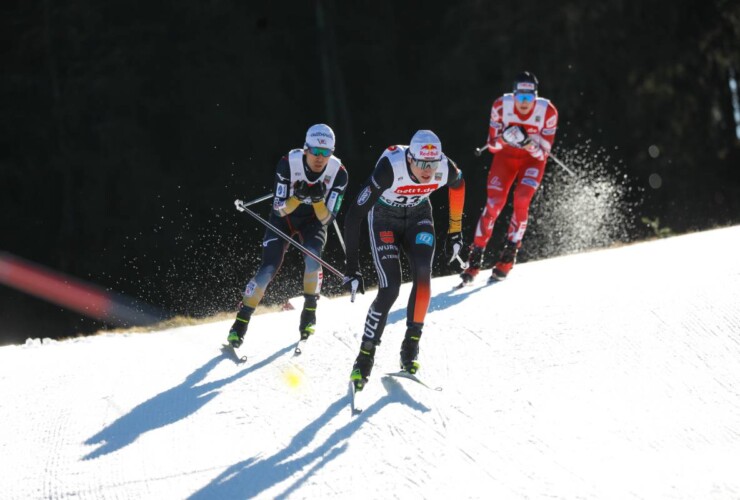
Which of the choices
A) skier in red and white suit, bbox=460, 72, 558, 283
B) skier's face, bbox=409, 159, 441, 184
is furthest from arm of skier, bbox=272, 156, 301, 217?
skier in red and white suit, bbox=460, 72, 558, 283

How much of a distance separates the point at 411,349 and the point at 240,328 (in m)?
Answer: 1.80

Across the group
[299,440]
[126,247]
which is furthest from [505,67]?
[299,440]

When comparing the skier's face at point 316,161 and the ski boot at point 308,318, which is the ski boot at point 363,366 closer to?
the ski boot at point 308,318

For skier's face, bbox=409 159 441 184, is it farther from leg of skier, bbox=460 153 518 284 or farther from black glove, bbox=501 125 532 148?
leg of skier, bbox=460 153 518 284

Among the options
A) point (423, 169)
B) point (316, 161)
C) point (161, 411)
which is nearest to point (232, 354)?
point (161, 411)

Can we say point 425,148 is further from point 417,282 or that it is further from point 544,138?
point 544,138

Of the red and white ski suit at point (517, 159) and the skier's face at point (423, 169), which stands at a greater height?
the skier's face at point (423, 169)

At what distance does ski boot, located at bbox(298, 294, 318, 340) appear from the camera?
333 inches

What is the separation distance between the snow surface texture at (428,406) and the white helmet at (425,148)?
1.85 metres

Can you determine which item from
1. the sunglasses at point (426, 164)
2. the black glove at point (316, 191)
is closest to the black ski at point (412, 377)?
the sunglasses at point (426, 164)

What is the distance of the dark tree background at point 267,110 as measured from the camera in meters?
19.9

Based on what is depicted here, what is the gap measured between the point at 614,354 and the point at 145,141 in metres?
16.3

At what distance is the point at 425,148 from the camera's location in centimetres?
695

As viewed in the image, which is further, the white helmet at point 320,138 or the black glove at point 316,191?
the black glove at point 316,191
